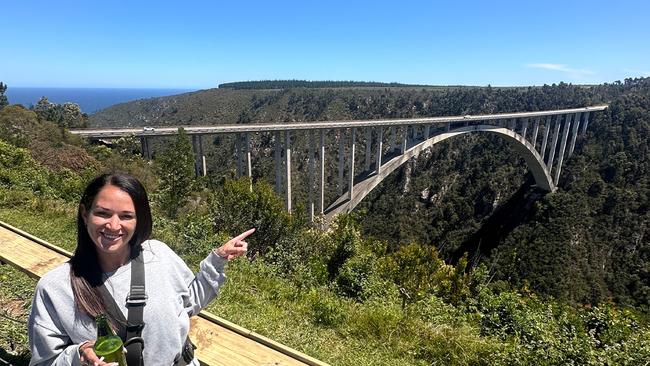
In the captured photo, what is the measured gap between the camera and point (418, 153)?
141ft

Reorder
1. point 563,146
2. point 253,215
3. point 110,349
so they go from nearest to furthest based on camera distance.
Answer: point 110,349 < point 253,215 < point 563,146

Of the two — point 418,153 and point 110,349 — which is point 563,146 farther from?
point 110,349

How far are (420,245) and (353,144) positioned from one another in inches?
379

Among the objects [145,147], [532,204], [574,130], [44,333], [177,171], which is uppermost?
[44,333]

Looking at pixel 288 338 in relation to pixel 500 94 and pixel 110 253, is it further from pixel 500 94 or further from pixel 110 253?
pixel 500 94

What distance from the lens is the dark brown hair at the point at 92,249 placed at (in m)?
1.78

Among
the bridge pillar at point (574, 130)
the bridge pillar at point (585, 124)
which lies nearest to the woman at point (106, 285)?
the bridge pillar at point (574, 130)

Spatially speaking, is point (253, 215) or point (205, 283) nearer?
point (205, 283)

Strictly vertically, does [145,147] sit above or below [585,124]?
above

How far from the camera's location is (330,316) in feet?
15.3

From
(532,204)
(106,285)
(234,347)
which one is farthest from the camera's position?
(532,204)

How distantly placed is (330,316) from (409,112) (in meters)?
81.6

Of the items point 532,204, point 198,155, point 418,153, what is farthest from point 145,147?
point 532,204

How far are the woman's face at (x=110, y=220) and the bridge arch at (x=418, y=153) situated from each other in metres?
25.6
